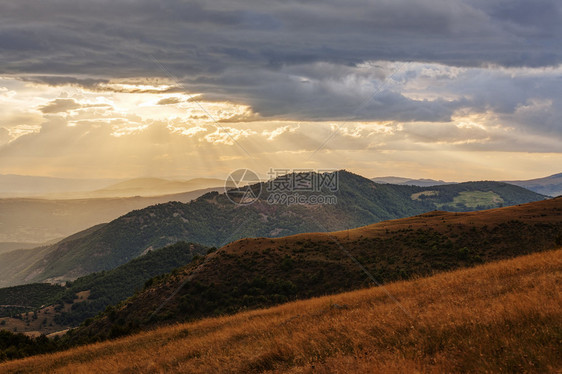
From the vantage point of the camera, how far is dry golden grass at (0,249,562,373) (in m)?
8.12

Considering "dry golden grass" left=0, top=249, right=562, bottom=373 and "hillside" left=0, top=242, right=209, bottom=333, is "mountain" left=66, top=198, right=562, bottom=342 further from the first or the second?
"hillside" left=0, top=242, right=209, bottom=333

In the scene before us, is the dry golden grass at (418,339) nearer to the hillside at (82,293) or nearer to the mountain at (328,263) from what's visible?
the mountain at (328,263)

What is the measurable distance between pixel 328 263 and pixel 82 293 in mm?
147741

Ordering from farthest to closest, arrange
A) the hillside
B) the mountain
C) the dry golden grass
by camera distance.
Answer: the hillside, the mountain, the dry golden grass

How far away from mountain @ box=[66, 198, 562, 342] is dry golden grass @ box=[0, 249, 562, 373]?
2056 centimetres

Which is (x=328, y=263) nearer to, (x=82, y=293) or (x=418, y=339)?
(x=418, y=339)

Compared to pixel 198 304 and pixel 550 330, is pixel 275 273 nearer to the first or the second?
pixel 198 304

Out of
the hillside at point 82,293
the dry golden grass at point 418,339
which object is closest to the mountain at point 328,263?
the dry golden grass at point 418,339

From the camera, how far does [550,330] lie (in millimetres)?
8469

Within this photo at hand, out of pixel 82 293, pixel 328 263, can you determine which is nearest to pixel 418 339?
pixel 328 263

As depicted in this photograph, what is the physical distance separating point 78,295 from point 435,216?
14928 centimetres

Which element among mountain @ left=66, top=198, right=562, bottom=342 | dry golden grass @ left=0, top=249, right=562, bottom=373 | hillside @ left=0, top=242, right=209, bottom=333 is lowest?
hillside @ left=0, top=242, right=209, bottom=333

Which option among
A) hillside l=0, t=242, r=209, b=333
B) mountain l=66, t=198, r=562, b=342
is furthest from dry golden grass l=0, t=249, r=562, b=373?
hillside l=0, t=242, r=209, b=333

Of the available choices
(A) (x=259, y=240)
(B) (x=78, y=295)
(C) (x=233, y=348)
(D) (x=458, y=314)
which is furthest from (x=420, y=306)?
(B) (x=78, y=295)
